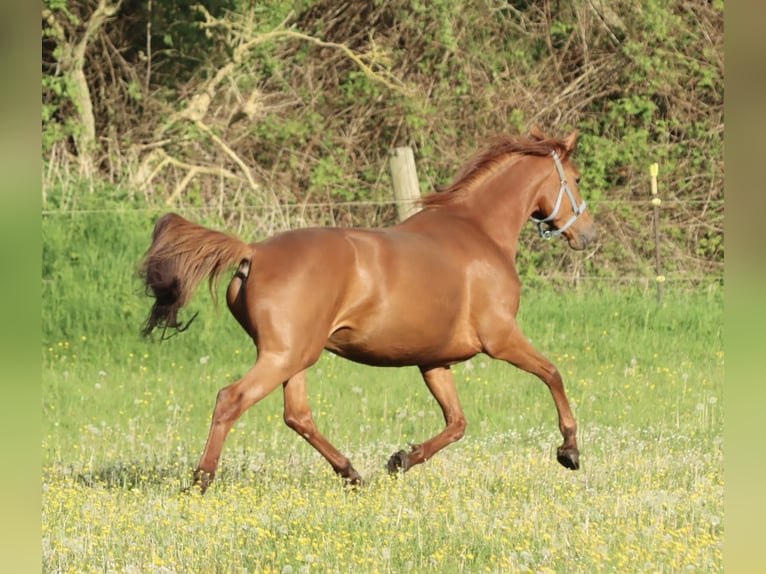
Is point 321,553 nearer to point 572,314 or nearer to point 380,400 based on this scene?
point 380,400

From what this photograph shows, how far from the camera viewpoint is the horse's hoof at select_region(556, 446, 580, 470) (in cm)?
644

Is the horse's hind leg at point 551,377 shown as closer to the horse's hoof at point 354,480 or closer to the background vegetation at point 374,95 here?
the horse's hoof at point 354,480

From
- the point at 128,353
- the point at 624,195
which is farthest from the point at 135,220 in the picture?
the point at 624,195

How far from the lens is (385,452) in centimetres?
714

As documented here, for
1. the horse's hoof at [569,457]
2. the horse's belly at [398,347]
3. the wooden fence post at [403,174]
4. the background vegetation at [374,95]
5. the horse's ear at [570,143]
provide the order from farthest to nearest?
the background vegetation at [374,95] → the wooden fence post at [403,174] → the horse's ear at [570,143] → the horse's hoof at [569,457] → the horse's belly at [398,347]

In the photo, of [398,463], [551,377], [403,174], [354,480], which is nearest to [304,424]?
[354,480]

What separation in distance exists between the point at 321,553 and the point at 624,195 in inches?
431

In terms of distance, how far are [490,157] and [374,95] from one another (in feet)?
27.0

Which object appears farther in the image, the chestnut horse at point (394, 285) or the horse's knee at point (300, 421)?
the horse's knee at point (300, 421)

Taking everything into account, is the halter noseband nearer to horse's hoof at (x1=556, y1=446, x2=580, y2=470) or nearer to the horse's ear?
the horse's ear

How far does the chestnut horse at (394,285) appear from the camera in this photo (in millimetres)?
5570

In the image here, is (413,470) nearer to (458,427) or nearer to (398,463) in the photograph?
(398,463)

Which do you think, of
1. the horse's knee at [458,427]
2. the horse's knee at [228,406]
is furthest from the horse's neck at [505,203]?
the horse's knee at [228,406]
